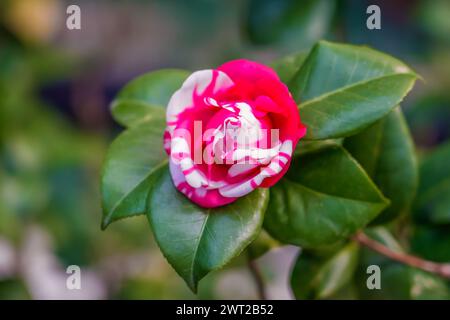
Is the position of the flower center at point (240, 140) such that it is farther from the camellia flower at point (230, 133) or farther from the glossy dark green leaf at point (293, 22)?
the glossy dark green leaf at point (293, 22)

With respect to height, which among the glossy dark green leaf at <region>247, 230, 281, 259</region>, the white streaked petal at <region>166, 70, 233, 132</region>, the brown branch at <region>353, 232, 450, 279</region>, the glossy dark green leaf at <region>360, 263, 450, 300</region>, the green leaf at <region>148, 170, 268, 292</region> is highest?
the white streaked petal at <region>166, 70, 233, 132</region>

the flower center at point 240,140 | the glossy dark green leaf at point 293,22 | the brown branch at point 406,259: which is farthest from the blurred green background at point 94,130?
the flower center at point 240,140

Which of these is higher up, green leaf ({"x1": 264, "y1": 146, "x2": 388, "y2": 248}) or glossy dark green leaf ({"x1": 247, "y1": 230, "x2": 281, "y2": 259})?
green leaf ({"x1": 264, "y1": 146, "x2": 388, "y2": 248})

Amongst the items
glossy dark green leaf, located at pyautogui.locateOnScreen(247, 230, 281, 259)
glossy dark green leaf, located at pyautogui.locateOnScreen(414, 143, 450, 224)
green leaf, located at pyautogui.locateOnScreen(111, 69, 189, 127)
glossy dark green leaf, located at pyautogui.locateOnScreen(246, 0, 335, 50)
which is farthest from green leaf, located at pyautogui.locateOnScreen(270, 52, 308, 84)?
glossy dark green leaf, located at pyautogui.locateOnScreen(246, 0, 335, 50)

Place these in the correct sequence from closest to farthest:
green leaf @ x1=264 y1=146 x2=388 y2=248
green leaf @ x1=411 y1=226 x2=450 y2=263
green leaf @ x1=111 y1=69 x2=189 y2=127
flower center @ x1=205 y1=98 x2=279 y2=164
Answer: flower center @ x1=205 y1=98 x2=279 y2=164 → green leaf @ x1=264 y1=146 x2=388 y2=248 → green leaf @ x1=111 y1=69 x2=189 y2=127 → green leaf @ x1=411 y1=226 x2=450 y2=263

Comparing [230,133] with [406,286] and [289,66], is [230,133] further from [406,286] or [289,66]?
[406,286]

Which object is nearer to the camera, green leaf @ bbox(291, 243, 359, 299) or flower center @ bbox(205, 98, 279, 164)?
flower center @ bbox(205, 98, 279, 164)

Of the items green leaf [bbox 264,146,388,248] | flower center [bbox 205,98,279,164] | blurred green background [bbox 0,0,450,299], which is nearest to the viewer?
flower center [bbox 205,98,279,164]

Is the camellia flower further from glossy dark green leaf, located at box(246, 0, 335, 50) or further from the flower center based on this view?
glossy dark green leaf, located at box(246, 0, 335, 50)
